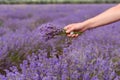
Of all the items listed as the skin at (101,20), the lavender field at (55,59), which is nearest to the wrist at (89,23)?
the skin at (101,20)

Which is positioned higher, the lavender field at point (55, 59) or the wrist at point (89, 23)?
the wrist at point (89, 23)

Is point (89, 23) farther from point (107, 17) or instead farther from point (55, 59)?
point (55, 59)

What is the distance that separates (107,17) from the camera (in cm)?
198

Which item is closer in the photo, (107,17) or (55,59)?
(107,17)

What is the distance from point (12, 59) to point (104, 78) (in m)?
1.12

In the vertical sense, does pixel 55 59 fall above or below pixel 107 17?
below

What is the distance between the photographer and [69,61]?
7.77 ft

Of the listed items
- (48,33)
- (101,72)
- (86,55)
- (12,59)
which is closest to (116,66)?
(86,55)

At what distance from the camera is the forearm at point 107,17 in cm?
195

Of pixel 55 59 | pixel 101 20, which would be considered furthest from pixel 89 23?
pixel 55 59

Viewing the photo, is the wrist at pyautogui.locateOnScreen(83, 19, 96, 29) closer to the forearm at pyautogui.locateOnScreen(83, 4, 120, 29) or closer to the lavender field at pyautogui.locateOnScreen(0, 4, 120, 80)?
the forearm at pyautogui.locateOnScreen(83, 4, 120, 29)

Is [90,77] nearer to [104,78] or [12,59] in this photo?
[104,78]

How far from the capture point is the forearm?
1953 mm

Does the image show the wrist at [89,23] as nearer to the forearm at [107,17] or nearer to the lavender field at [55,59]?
the forearm at [107,17]
